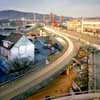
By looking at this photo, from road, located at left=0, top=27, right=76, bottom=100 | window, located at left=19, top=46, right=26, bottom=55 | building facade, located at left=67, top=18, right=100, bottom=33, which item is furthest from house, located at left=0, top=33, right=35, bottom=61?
building facade, located at left=67, top=18, right=100, bottom=33

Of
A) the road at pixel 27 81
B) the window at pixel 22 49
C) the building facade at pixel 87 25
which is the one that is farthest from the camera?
the building facade at pixel 87 25

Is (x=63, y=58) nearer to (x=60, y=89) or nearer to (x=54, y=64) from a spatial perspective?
(x=54, y=64)

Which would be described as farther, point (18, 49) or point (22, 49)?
point (22, 49)

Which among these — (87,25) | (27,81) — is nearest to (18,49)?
(27,81)

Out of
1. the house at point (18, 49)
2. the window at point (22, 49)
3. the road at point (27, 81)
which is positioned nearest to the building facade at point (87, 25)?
the house at point (18, 49)

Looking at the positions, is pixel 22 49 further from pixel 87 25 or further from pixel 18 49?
pixel 87 25

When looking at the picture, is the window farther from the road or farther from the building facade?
the building facade

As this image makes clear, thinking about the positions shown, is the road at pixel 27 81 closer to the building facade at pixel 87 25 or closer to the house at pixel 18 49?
the house at pixel 18 49

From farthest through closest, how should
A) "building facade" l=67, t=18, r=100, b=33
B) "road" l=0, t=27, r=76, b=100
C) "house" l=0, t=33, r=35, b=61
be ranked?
"building facade" l=67, t=18, r=100, b=33
"house" l=0, t=33, r=35, b=61
"road" l=0, t=27, r=76, b=100

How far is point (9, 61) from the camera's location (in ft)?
37.8

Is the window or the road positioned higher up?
the window

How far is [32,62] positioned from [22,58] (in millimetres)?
972

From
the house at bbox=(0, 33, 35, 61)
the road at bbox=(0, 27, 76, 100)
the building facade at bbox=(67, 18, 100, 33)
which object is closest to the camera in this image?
the road at bbox=(0, 27, 76, 100)

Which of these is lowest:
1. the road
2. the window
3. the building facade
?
the road
